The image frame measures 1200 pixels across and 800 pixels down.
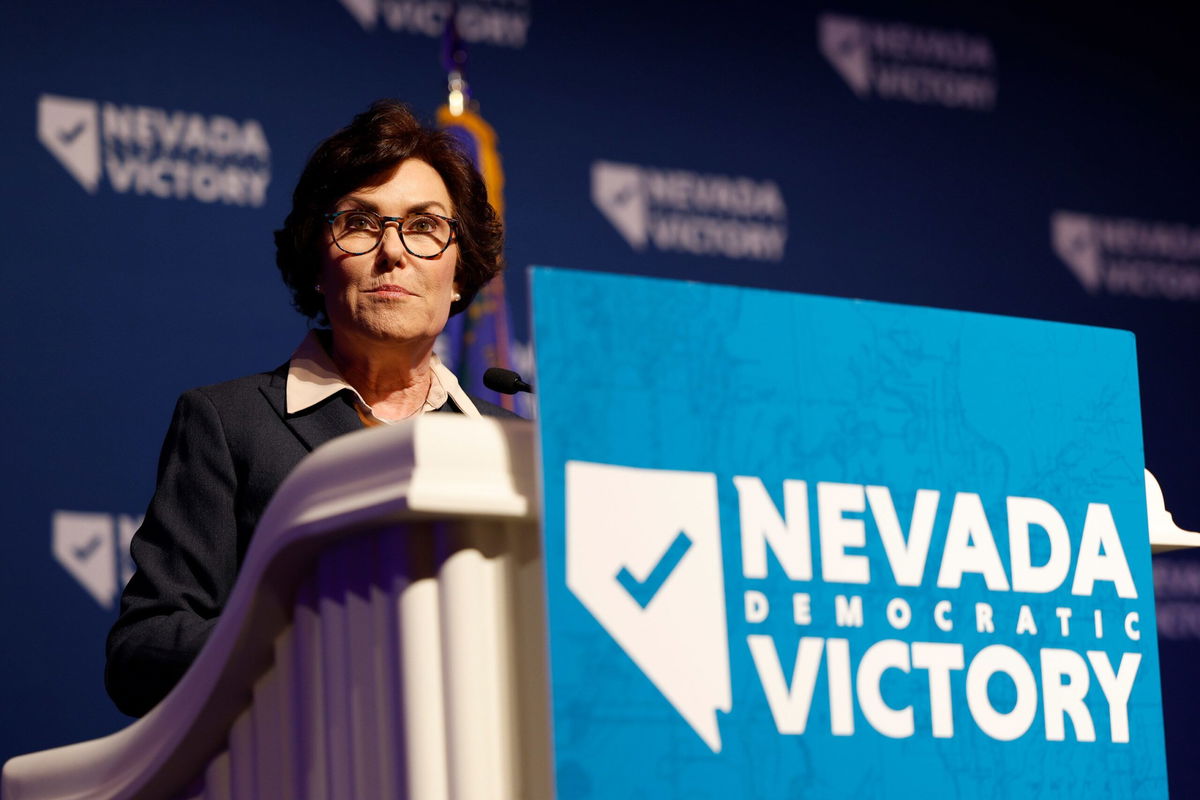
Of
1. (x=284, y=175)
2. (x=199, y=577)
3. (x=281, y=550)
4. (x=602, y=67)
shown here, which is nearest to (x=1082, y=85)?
(x=602, y=67)

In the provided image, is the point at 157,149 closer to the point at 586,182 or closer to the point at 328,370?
the point at 586,182

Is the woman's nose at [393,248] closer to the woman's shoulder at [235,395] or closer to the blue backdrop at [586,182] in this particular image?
the woman's shoulder at [235,395]

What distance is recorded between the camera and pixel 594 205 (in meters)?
3.75

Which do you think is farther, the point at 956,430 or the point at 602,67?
the point at 602,67

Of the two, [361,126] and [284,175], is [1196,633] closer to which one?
[284,175]

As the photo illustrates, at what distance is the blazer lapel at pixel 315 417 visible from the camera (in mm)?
1558

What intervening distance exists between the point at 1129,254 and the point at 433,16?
2099 millimetres

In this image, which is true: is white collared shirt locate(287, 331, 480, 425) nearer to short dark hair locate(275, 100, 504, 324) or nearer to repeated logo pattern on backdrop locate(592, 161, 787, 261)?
short dark hair locate(275, 100, 504, 324)

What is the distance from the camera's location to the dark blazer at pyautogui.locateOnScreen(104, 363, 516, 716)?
1.19m

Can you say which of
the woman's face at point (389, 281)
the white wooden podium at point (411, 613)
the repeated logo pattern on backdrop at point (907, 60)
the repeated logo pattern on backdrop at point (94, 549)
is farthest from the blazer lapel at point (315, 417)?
the repeated logo pattern on backdrop at point (907, 60)

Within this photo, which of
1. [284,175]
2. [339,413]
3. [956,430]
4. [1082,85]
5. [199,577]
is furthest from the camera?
[1082,85]

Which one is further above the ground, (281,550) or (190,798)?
(281,550)

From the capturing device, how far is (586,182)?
12.3ft

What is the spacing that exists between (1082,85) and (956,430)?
3892mm
